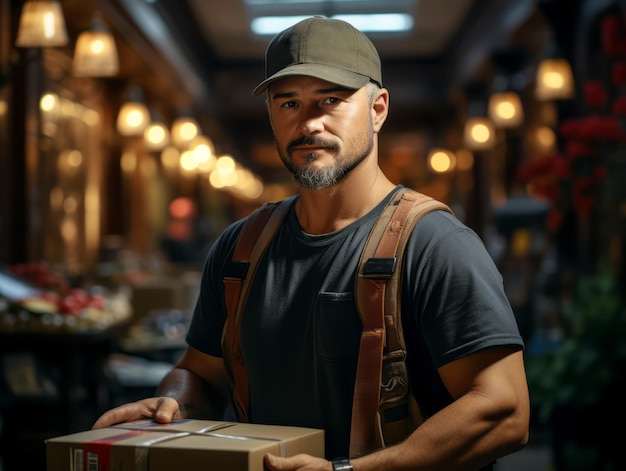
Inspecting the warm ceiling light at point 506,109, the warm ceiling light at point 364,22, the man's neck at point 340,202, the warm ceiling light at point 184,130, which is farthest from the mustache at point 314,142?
the warm ceiling light at point 364,22

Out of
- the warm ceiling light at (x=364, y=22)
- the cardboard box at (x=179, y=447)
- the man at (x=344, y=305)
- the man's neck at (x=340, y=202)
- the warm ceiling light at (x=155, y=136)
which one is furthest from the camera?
the warm ceiling light at (x=364, y=22)

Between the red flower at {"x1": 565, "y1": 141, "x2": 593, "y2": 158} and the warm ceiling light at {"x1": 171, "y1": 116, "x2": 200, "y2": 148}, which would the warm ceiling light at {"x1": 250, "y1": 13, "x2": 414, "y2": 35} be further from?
the red flower at {"x1": 565, "y1": 141, "x2": 593, "y2": 158}

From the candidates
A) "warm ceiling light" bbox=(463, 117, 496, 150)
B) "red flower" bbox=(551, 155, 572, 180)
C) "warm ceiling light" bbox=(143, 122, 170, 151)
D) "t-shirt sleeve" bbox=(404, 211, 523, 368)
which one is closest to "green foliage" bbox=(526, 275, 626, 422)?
"red flower" bbox=(551, 155, 572, 180)

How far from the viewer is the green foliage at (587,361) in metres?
5.52

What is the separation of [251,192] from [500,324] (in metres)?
32.7

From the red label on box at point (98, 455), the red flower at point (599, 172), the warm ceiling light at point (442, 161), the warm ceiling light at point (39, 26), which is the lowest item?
the red label on box at point (98, 455)

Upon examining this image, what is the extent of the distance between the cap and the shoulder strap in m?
0.37

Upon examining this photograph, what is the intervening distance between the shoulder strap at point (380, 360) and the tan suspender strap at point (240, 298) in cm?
33

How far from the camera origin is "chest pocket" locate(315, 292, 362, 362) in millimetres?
2062

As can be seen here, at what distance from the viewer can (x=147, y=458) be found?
1793 millimetres

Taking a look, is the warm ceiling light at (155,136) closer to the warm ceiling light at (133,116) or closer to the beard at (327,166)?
the warm ceiling light at (133,116)

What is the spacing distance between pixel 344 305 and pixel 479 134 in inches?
458

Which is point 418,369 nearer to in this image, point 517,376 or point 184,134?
point 517,376

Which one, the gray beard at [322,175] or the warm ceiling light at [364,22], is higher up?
the warm ceiling light at [364,22]
